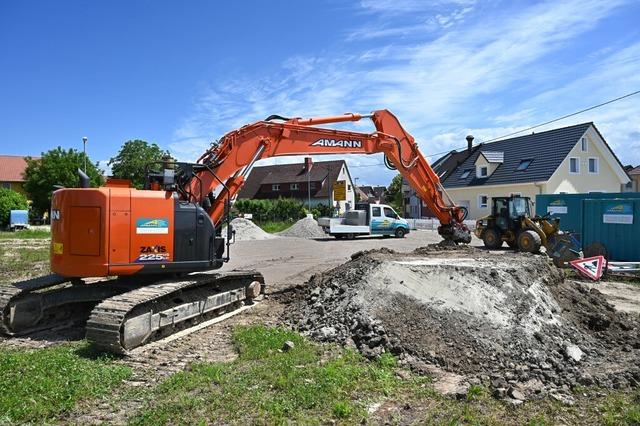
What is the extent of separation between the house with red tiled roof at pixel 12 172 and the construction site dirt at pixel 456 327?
6672cm

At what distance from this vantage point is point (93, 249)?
25.5 feet

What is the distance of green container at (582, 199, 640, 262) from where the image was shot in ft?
58.7

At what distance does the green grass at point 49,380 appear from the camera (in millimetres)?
5136

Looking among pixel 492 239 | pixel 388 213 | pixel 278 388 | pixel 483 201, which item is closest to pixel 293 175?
pixel 483 201

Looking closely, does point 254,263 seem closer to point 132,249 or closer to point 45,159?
point 132,249

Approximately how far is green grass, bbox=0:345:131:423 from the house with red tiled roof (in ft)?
220

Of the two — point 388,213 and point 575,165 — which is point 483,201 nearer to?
point 575,165

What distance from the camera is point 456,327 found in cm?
753

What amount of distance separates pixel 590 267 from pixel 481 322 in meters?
Result: 8.50

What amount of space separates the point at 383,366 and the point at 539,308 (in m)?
3.22

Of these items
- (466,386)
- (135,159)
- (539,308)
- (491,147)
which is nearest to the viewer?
(466,386)

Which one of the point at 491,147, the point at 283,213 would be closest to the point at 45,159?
the point at 283,213

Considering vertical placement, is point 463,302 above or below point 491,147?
below

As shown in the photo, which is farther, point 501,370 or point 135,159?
point 135,159
